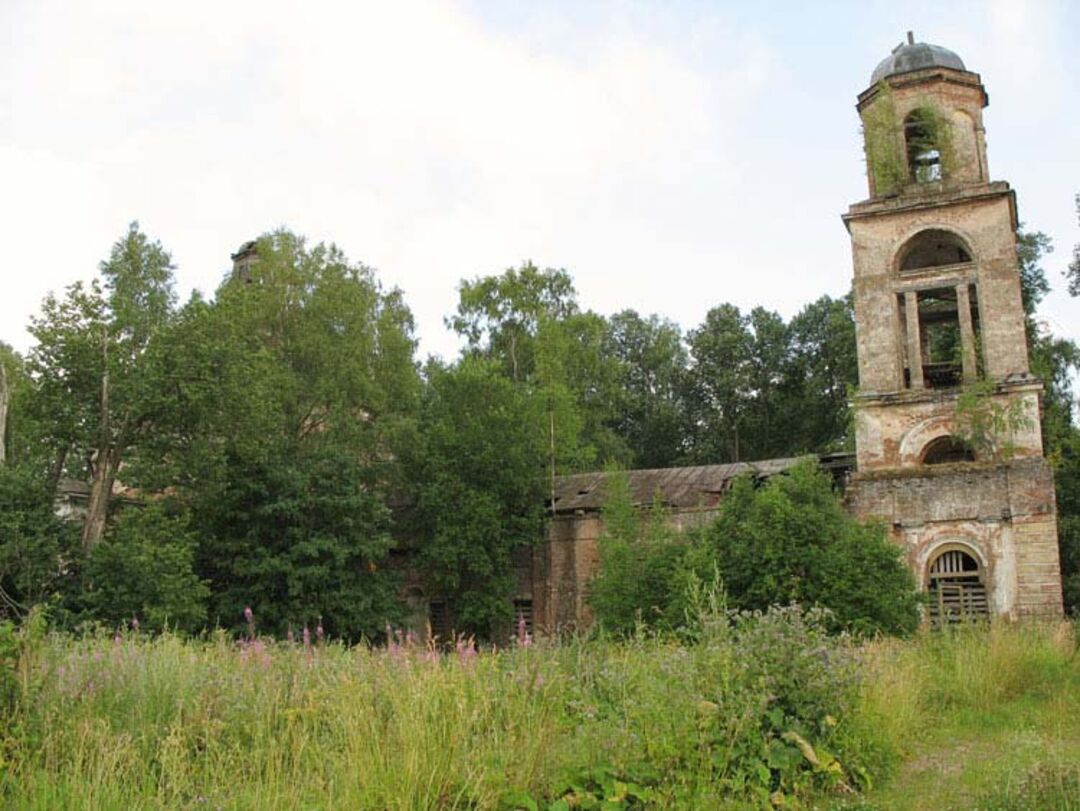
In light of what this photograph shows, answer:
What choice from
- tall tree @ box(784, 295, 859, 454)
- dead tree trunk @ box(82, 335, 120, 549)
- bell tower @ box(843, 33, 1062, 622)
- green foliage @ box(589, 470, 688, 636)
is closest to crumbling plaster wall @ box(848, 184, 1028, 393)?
bell tower @ box(843, 33, 1062, 622)

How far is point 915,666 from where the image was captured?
11.5 metres

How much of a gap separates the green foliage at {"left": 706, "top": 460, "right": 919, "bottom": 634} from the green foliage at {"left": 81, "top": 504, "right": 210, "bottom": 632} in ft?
36.4

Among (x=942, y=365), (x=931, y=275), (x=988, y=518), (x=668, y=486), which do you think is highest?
(x=931, y=275)

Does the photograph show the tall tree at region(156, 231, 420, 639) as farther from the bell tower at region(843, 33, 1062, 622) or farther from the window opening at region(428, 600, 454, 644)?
the bell tower at region(843, 33, 1062, 622)

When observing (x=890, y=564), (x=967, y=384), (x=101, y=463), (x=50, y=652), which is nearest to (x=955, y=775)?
(x=50, y=652)

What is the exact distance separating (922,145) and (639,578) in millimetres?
12291

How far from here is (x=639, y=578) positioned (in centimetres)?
1931

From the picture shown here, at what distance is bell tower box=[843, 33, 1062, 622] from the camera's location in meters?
21.0

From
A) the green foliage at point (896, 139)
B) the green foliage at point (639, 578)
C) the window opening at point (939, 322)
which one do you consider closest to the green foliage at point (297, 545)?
the green foliage at point (639, 578)

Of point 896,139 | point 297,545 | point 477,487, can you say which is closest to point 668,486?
point 477,487

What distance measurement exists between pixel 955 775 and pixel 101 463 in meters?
20.8

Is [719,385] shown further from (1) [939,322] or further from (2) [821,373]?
(1) [939,322]

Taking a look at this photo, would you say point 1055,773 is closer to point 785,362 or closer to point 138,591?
point 138,591

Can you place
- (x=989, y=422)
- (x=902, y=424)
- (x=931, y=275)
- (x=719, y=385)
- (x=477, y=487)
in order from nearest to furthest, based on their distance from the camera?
(x=989, y=422) → (x=902, y=424) → (x=931, y=275) → (x=477, y=487) → (x=719, y=385)
